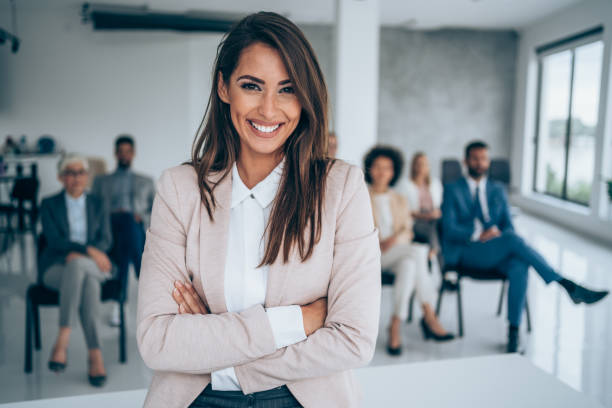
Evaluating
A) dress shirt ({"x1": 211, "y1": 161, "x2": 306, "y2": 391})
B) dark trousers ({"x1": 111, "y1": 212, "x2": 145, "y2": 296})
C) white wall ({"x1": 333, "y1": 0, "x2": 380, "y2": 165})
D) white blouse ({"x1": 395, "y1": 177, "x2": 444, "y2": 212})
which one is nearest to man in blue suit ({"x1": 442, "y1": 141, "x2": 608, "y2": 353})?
white blouse ({"x1": 395, "y1": 177, "x2": 444, "y2": 212})

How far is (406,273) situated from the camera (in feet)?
11.1

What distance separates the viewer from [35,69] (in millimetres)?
8195

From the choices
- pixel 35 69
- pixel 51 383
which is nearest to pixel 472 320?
pixel 51 383

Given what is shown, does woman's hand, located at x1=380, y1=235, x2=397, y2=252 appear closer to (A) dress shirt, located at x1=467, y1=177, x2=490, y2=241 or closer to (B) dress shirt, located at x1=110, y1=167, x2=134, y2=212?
(A) dress shirt, located at x1=467, y1=177, x2=490, y2=241

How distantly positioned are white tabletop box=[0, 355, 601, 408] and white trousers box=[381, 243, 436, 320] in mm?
1603

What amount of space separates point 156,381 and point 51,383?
82.7 inches

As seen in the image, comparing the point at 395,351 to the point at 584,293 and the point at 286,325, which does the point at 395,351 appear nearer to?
the point at 584,293

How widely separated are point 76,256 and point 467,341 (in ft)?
8.80

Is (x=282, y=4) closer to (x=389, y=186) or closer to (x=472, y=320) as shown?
(x=389, y=186)

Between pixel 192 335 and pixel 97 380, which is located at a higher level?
pixel 192 335

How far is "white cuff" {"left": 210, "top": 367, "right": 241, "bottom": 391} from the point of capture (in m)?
1.13

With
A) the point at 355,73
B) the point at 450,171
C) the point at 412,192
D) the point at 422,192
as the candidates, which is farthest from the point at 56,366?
the point at 450,171

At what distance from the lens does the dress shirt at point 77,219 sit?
3.31 meters

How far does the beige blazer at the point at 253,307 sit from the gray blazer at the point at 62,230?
2.18 meters
